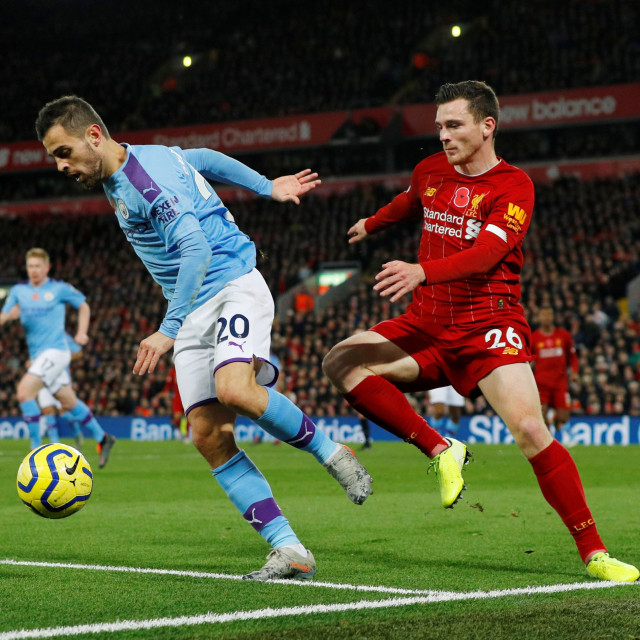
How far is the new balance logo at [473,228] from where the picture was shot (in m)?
5.12

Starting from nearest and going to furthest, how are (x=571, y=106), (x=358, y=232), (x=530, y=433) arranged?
(x=530, y=433)
(x=358, y=232)
(x=571, y=106)

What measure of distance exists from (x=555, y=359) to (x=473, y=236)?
1023 centimetres

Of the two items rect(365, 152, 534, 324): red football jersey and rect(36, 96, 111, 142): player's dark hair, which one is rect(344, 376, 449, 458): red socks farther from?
rect(36, 96, 111, 142): player's dark hair

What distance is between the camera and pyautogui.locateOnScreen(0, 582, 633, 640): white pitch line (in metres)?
3.51

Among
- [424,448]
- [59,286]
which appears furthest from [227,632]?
[59,286]

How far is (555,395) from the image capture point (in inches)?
596

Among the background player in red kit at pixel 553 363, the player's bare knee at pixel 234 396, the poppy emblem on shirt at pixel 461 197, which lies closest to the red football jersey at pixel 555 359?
the background player in red kit at pixel 553 363

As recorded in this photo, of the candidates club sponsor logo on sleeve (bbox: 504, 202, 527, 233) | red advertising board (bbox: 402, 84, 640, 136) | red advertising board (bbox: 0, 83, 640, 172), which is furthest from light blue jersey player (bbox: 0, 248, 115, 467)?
red advertising board (bbox: 402, 84, 640, 136)

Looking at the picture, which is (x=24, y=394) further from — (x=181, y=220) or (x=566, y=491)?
(x=566, y=491)

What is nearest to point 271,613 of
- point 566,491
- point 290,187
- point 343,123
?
point 566,491

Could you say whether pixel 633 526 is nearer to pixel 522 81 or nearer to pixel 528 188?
pixel 528 188

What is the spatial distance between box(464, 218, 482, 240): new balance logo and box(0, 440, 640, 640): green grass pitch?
1643 mm

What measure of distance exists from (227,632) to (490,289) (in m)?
2.32

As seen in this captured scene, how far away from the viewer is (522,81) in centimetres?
2847
